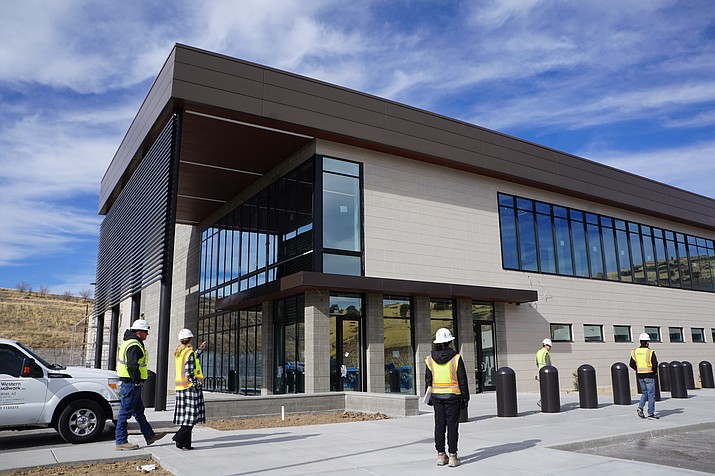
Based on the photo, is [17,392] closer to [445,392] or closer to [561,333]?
[445,392]

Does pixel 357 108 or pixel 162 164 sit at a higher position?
pixel 357 108

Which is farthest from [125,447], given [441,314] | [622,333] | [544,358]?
[622,333]

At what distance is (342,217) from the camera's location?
19828 mm

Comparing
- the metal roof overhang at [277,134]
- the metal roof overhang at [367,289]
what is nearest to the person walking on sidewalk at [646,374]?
the metal roof overhang at [367,289]

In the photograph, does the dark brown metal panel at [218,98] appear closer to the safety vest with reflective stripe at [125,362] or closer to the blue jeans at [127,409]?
the safety vest with reflective stripe at [125,362]

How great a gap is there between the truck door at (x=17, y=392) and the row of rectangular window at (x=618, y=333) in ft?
67.1

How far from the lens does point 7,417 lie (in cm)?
1023

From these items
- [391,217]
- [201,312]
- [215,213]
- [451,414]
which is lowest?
[451,414]

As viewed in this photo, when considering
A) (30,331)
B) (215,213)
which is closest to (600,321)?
(215,213)

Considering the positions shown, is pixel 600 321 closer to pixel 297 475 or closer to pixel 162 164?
pixel 162 164

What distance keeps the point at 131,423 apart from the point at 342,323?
25.1ft

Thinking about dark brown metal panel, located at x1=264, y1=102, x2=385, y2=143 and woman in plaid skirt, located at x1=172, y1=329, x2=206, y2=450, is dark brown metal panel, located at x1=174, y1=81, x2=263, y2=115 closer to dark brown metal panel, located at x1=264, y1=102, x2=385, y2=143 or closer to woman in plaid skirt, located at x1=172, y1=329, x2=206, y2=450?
dark brown metal panel, located at x1=264, y1=102, x2=385, y2=143

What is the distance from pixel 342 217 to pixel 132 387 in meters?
11.1

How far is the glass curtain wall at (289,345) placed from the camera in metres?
19.7
